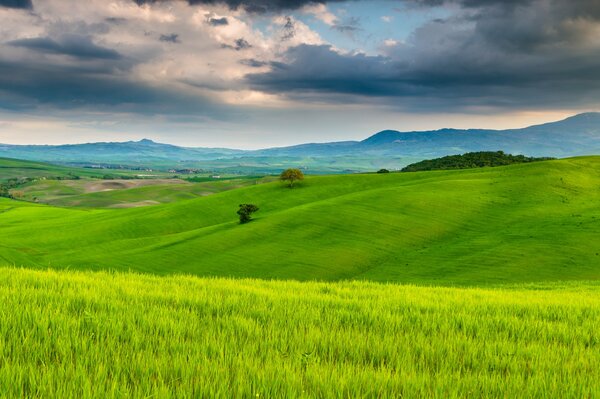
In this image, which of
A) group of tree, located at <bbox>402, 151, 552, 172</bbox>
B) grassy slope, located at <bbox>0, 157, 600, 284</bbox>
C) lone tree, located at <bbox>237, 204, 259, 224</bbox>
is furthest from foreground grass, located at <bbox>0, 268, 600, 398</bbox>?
group of tree, located at <bbox>402, 151, 552, 172</bbox>

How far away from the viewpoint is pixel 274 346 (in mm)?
5711

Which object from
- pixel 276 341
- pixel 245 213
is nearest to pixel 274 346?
pixel 276 341

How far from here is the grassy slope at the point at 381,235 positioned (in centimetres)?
5400

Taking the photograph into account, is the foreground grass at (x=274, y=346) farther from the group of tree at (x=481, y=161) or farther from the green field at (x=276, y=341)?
the group of tree at (x=481, y=161)

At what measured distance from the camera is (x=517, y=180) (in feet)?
323

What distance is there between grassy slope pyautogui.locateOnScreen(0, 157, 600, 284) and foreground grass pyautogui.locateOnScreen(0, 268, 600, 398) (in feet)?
138

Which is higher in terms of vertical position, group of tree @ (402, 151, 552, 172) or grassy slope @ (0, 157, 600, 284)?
group of tree @ (402, 151, 552, 172)

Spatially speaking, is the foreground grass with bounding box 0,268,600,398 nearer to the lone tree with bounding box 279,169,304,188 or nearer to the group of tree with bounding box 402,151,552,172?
the lone tree with bounding box 279,169,304,188

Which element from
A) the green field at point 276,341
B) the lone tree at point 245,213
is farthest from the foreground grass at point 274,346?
the lone tree at point 245,213

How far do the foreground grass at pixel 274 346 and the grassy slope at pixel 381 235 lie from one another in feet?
138

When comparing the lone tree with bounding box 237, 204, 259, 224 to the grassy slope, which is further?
the lone tree with bounding box 237, 204, 259, 224

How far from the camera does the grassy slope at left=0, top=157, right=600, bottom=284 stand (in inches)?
2126

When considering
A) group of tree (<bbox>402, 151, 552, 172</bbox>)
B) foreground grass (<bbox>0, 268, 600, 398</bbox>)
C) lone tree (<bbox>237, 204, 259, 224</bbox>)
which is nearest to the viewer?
foreground grass (<bbox>0, 268, 600, 398</bbox>)

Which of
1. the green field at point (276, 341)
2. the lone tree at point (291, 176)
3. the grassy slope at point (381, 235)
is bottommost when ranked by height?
the grassy slope at point (381, 235)
